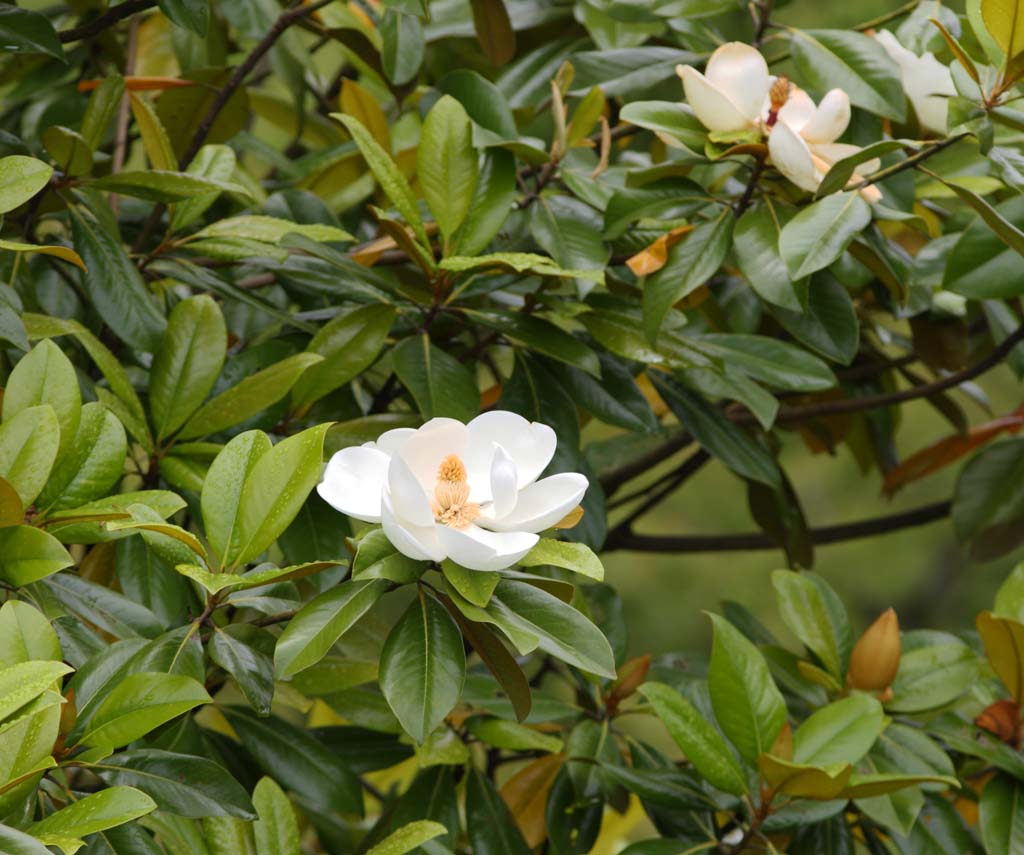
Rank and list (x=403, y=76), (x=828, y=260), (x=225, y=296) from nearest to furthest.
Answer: (x=828, y=260) → (x=225, y=296) → (x=403, y=76)

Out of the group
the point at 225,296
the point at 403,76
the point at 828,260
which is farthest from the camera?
the point at 403,76

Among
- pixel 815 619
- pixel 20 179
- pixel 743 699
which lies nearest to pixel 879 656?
pixel 815 619

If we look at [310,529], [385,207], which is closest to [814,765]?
[310,529]

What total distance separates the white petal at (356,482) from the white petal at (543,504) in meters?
0.05

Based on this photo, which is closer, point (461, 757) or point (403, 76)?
point (461, 757)

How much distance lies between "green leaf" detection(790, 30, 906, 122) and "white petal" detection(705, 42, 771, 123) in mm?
92

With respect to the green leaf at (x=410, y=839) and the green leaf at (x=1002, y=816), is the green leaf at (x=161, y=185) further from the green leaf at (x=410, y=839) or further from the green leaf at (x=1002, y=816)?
the green leaf at (x=1002, y=816)

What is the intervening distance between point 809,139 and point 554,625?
39cm

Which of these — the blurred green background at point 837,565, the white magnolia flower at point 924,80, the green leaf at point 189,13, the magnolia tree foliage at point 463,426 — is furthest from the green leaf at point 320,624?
the blurred green background at point 837,565

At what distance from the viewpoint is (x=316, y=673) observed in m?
0.74

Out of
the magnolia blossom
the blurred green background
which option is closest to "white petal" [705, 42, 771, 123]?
the magnolia blossom

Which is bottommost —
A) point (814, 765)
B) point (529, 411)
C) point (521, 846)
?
point (521, 846)

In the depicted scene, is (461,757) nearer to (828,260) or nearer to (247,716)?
(247,716)

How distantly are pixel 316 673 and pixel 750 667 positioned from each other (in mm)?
260
